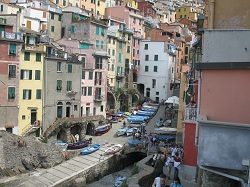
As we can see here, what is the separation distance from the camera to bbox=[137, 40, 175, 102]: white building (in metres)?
71.1

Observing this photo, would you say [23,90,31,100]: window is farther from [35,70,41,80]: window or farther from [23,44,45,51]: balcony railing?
[23,44,45,51]: balcony railing

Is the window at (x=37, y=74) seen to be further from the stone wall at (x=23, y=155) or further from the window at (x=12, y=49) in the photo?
the stone wall at (x=23, y=155)

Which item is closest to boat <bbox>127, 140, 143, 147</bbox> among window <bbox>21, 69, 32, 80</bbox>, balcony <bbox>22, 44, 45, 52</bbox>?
window <bbox>21, 69, 32, 80</bbox>

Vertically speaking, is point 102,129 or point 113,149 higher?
point 102,129

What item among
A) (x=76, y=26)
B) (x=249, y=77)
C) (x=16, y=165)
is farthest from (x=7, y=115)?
(x=249, y=77)

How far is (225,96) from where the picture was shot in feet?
37.6

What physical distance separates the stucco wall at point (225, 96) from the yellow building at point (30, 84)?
35.0 m

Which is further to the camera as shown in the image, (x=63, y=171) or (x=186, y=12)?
(x=186, y=12)

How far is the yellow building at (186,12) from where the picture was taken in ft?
391

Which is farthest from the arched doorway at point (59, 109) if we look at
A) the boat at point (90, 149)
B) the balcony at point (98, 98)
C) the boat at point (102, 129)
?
the boat at point (90, 149)

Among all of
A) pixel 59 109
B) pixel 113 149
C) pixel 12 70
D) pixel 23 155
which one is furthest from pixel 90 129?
pixel 23 155

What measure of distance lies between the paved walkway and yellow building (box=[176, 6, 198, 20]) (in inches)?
3510

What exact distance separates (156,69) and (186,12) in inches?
2238

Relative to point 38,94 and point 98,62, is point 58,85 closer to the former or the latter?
point 38,94
